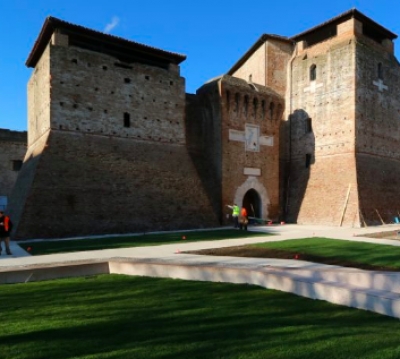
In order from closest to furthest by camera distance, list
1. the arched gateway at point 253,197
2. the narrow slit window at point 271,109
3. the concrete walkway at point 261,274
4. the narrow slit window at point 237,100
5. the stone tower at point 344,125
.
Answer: the concrete walkway at point 261,274, the stone tower at point 344,125, the arched gateway at point 253,197, the narrow slit window at point 237,100, the narrow slit window at point 271,109

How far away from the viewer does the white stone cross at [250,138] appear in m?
20.8

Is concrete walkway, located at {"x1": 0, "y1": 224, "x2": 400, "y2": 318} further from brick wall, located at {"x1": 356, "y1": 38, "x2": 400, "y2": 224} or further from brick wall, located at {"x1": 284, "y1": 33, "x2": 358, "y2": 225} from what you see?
brick wall, located at {"x1": 356, "y1": 38, "x2": 400, "y2": 224}

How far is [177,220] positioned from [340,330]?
13690mm

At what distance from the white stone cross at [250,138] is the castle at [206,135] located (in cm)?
9

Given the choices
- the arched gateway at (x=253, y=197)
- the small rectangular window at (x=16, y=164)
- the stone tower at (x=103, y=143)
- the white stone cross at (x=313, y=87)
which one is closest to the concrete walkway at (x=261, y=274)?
the stone tower at (x=103, y=143)

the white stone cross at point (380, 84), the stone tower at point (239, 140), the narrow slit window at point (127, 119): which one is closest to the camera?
the narrow slit window at point (127, 119)

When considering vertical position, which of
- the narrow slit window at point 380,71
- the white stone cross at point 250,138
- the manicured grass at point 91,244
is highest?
the narrow slit window at point 380,71

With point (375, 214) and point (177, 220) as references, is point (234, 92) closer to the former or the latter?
point (177, 220)

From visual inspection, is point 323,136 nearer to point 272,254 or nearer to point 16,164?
point 272,254

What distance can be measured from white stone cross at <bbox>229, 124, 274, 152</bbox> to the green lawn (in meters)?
15.6

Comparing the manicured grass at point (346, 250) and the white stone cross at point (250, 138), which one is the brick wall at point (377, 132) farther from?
the manicured grass at point (346, 250)

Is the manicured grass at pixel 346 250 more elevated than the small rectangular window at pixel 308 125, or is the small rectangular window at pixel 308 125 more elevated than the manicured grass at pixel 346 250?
the small rectangular window at pixel 308 125

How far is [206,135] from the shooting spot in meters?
21.4

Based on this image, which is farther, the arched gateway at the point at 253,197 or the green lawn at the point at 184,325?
the arched gateway at the point at 253,197
